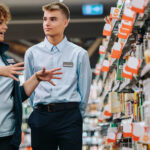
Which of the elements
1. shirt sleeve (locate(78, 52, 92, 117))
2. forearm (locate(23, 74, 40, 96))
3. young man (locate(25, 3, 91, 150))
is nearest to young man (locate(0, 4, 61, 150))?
forearm (locate(23, 74, 40, 96))

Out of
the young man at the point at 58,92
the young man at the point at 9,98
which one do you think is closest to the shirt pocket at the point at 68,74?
the young man at the point at 58,92

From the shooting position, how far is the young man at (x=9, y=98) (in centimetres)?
263

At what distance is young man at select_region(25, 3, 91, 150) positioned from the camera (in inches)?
125

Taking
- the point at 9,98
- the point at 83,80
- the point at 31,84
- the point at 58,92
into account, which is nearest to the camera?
the point at 9,98

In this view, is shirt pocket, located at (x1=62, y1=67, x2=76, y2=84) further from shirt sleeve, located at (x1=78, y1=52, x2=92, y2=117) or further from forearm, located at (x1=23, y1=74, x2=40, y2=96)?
forearm, located at (x1=23, y1=74, x2=40, y2=96)

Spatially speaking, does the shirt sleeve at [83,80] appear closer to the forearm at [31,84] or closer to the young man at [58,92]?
the young man at [58,92]

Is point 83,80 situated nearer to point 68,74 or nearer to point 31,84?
point 68,74

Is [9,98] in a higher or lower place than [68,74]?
lower

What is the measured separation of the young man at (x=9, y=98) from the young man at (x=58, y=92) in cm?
40

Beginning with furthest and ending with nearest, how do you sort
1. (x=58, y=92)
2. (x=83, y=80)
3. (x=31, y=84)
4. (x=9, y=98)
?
(x=83, y=80), (x=58, y=92), (x=31, y=84), (x=9, y=98)

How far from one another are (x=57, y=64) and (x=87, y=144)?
281 inches

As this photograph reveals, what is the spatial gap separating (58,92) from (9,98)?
60 cm

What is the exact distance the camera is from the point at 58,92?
10.6ft

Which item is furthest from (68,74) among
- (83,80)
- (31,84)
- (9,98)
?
(9,98)
